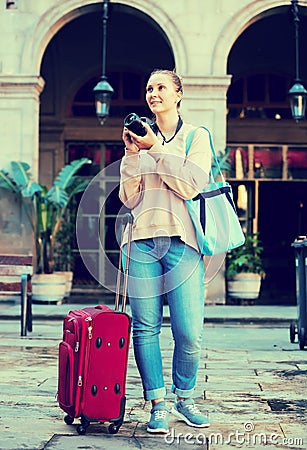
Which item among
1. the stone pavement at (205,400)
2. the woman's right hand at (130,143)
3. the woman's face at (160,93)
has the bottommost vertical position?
the stone pavement at (205,400)

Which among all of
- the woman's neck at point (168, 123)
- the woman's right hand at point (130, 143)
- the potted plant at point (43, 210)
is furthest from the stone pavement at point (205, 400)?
the potted plant at point (43, 210)

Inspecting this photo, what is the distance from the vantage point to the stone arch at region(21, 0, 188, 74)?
49.8 feet

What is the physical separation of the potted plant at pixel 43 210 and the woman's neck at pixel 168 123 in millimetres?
9728

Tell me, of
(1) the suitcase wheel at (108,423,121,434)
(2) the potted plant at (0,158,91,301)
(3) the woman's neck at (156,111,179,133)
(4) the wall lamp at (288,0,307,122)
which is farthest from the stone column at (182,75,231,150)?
(1) the suitcase wheel at (108,423,121,434)

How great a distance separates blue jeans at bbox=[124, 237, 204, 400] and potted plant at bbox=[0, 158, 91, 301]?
9.92 metres

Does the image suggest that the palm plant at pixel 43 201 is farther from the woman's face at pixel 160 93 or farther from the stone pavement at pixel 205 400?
the woman's face at pixel 160 93

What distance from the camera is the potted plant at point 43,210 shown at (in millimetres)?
14594

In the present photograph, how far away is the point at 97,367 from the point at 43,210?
10441mm

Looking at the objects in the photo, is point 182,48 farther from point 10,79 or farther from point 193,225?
point 193,225

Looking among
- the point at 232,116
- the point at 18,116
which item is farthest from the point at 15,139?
the point at 232,116

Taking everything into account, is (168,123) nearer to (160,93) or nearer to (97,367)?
(160,93)

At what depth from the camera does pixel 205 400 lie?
5.80 m

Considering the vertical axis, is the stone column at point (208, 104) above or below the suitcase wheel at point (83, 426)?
above

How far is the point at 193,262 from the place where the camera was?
4.70 metres
